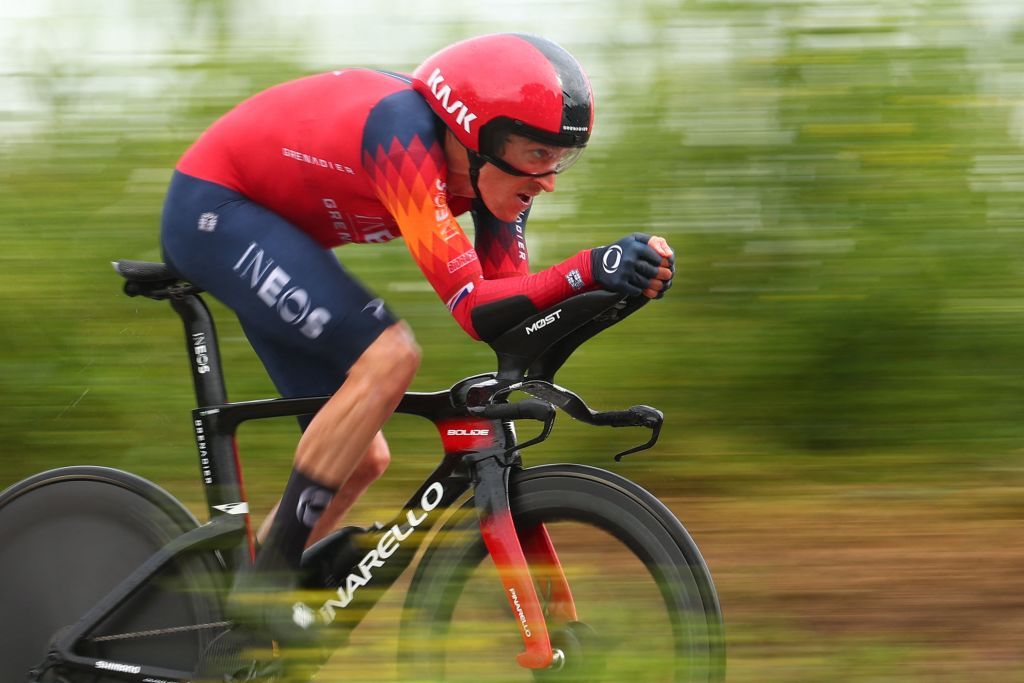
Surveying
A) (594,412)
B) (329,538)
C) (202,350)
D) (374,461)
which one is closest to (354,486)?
(374,461)

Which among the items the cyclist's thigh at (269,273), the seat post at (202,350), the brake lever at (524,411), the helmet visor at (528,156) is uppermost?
the helmet visor at (528,156)

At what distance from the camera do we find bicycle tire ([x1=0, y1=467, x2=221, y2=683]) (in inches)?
118

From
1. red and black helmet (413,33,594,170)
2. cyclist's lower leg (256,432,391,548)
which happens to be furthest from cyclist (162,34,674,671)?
cyclist's lower leg (256,432,391,548)

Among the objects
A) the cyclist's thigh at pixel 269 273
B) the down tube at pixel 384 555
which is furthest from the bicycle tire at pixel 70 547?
the cyclist's thigh at pixel 269 273

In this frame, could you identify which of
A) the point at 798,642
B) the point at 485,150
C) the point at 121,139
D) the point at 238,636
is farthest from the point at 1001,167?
the point at 121,139

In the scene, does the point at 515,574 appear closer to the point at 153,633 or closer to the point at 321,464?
the point at 321,464

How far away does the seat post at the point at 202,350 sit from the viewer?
2.94m

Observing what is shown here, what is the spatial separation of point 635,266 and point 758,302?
2.16 m

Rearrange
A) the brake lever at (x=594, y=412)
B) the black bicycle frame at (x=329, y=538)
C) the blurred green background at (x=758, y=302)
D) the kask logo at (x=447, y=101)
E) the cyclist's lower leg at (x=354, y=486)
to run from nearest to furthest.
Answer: the brake lever at (x=594, y=412), the kask logo at (x=447, y=101), the black bicycle frame at (x=329, y=538), the cyclist's lower leg at (x=354, y=486), the blurred green background at (x=758, y=302)

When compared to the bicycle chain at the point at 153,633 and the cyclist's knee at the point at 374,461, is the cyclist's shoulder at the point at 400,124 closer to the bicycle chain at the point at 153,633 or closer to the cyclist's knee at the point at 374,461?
the cyclist's knee at the point at 374,461

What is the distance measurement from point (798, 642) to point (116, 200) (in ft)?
10.5

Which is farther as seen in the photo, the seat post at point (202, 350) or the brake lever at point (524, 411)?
the seat post at point (202, 350)

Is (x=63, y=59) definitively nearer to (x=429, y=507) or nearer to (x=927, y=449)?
(x=429, y=507)

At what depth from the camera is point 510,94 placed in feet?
8.55
